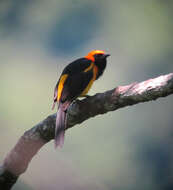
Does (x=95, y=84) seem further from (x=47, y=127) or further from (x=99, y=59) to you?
(x=47, y=127)

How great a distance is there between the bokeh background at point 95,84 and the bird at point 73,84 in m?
0.47

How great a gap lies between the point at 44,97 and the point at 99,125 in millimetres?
1414

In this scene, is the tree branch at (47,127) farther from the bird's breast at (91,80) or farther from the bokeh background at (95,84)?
the bird's breast at (91,80)

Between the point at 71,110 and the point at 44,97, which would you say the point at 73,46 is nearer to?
the point at 44,97

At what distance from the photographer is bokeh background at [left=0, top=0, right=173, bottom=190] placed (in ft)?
21.6

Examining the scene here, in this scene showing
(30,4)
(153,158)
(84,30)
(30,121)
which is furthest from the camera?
(30,4)

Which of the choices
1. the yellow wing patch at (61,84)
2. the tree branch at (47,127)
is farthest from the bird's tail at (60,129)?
the yellow wing patch at (61,84)

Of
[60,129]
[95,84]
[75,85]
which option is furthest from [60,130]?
[95,84]

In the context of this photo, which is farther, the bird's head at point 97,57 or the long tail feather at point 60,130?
the bird's head at point 97,57

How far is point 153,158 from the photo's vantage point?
959cm

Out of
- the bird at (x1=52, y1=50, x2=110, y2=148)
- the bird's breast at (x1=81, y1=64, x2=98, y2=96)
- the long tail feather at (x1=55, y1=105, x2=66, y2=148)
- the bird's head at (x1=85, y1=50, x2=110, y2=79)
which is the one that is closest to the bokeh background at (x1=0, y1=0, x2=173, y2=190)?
the long tail feather at (x1=55, y1=105, x2=66, y2=148)

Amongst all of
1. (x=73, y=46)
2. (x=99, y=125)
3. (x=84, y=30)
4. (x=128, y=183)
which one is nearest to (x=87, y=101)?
(x=128, y=183)

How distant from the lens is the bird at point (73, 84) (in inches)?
147

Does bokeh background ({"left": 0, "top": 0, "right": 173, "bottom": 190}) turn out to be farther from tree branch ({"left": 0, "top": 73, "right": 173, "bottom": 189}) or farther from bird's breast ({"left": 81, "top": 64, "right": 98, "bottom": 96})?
bird's breast ({"left": 81, "top": 64, "right": 98, "bottom": 96})
